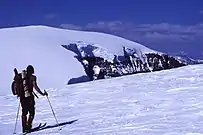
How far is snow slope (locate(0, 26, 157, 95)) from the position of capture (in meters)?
86.1

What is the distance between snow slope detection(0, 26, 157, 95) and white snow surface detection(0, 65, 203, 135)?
5395cm

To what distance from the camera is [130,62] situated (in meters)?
118

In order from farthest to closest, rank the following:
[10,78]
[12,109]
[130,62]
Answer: [130,62] → [10,78] → [12,109]

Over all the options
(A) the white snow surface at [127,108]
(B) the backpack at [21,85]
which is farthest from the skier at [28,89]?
(A) the white snow surface at [127,108]

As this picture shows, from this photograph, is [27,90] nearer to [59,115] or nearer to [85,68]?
[59,115]

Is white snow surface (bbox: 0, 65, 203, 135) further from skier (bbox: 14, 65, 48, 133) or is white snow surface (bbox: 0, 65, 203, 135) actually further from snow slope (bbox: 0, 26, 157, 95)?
snow slope (bbox: 0, 26, 157, 95)

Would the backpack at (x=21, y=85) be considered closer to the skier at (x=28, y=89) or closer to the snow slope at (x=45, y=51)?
the skier at (x=28, y=89)

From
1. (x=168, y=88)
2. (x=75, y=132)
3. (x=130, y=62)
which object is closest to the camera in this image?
(x=75, y=132)

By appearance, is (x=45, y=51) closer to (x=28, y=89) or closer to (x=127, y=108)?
(x=127, y=108)

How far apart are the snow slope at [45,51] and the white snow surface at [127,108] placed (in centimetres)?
5395

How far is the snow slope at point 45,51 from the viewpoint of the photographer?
86125mm

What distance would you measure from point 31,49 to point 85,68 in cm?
1208

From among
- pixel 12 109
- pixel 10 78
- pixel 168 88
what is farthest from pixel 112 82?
pixel 10 78

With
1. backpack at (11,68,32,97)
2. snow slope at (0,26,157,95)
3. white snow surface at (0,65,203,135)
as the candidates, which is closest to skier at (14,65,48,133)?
backpack at (11,68,32,97)
